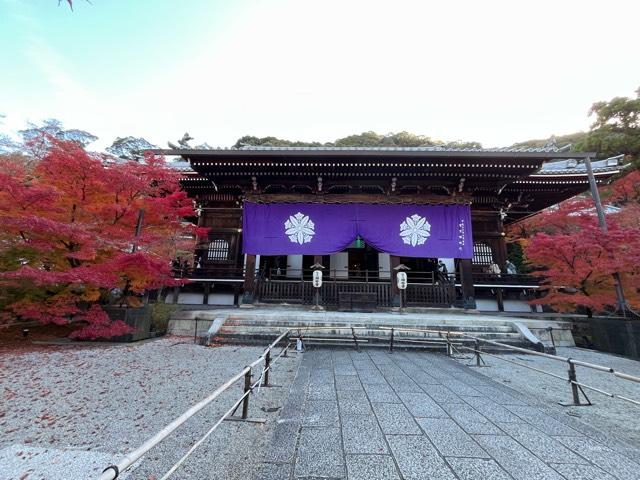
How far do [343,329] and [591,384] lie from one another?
468 centimetres

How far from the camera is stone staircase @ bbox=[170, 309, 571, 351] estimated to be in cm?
675

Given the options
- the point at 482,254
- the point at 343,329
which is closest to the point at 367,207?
the point at 343,329

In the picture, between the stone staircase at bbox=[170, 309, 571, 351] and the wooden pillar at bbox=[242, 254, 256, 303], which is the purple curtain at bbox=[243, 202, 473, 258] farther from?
the stone staircase at bbox=[170, 309, 571, 351]

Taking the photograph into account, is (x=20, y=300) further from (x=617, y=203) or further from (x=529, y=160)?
(x=617, y=203)

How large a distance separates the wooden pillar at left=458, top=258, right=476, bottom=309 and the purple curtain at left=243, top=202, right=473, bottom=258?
50 cm

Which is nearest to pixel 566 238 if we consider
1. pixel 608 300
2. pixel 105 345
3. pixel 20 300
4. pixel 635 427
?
pixel 608 300

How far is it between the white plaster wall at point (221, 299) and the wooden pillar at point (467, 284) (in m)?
9.20

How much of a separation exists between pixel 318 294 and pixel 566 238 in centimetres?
766

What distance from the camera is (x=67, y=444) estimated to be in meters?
2.67

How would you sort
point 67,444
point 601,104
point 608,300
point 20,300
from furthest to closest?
point 601,104 → point 608,300 → point 20,300 → point 67,444

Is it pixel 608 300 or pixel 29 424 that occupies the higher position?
pixel 608 300

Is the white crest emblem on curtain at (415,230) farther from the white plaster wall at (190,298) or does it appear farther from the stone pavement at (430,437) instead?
the white plaster wall at (190,298)

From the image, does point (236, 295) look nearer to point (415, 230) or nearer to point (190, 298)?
→ point (190, 298)

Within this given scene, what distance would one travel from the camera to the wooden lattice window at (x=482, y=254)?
11.8 meters
